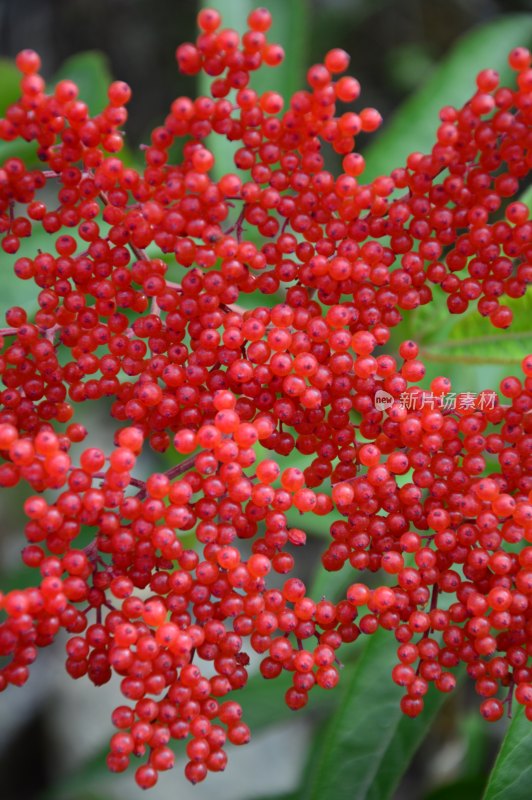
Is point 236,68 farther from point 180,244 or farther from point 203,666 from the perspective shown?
point 203,666

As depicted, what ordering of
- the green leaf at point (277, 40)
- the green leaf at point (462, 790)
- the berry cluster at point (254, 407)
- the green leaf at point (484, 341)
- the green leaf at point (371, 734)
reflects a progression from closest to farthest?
the berry cluster at point (254, 407) < the green leaf at point (371, 734) < the green leaf at point (484, 341) < the green leaf at point (462, 790) < the green leaf at point (277, 40)

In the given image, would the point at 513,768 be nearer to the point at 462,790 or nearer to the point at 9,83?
the point at 462,790

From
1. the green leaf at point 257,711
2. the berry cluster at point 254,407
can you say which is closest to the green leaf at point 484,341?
the berry cluster at point 254,407

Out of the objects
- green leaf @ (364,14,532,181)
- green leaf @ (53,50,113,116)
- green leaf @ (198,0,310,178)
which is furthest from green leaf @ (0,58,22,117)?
green leaf @ (364,14,532,181)

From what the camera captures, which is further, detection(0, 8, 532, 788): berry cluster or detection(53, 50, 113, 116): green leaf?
detection(53, 50, 113, 116): green leaf

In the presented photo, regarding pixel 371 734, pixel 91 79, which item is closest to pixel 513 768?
pixel 371 734

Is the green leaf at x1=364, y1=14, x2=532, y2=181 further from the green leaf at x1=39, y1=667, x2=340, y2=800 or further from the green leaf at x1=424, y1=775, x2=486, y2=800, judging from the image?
the green leaf at x1=424, y1=775, x2=486, y2=800

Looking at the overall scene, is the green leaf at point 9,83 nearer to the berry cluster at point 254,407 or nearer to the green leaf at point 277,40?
the green leaf at point 277,40
